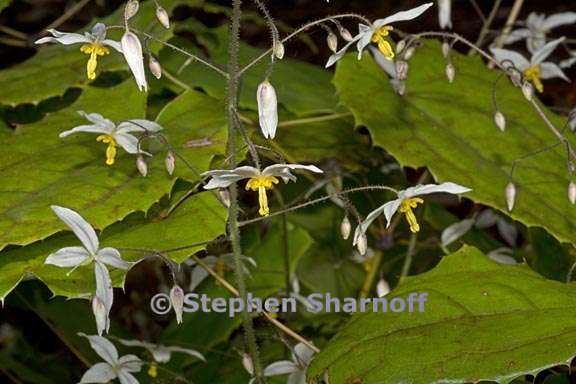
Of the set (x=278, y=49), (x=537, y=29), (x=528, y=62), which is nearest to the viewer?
(x=278, y=49)

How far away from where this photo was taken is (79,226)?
2.10 m

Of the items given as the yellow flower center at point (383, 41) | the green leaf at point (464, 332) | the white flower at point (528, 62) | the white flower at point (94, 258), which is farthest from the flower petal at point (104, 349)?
the white flower at point (528, 62)

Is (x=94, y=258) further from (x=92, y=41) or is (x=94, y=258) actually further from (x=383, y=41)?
(x=383, y=41)

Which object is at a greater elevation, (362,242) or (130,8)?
(130,8)

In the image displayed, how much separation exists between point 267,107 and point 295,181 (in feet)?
0.78

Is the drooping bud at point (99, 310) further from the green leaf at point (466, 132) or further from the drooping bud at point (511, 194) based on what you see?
the drooping bud at point (511, 194)

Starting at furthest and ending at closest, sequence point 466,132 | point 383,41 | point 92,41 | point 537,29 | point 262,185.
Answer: point 537,29 < point 466,132 < point 92,41 < point 383,41 < point 262,185

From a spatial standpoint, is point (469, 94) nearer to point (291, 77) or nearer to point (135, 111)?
point (291, 77)

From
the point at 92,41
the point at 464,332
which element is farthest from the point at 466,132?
the point at 92,41

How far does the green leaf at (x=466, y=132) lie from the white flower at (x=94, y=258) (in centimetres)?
92

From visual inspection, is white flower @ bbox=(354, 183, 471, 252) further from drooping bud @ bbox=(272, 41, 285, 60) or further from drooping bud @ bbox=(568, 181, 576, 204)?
drooping bud @ bbox=(568, 181, 576, 204)

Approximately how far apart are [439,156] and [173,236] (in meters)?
0.88

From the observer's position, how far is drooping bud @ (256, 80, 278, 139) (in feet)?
6.63

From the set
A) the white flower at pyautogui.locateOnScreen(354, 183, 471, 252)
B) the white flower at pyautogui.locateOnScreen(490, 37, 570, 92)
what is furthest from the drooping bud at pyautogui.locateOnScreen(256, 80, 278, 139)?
the white flower at pyautogui.locateOnScreen(490, 37, 570, 92)
